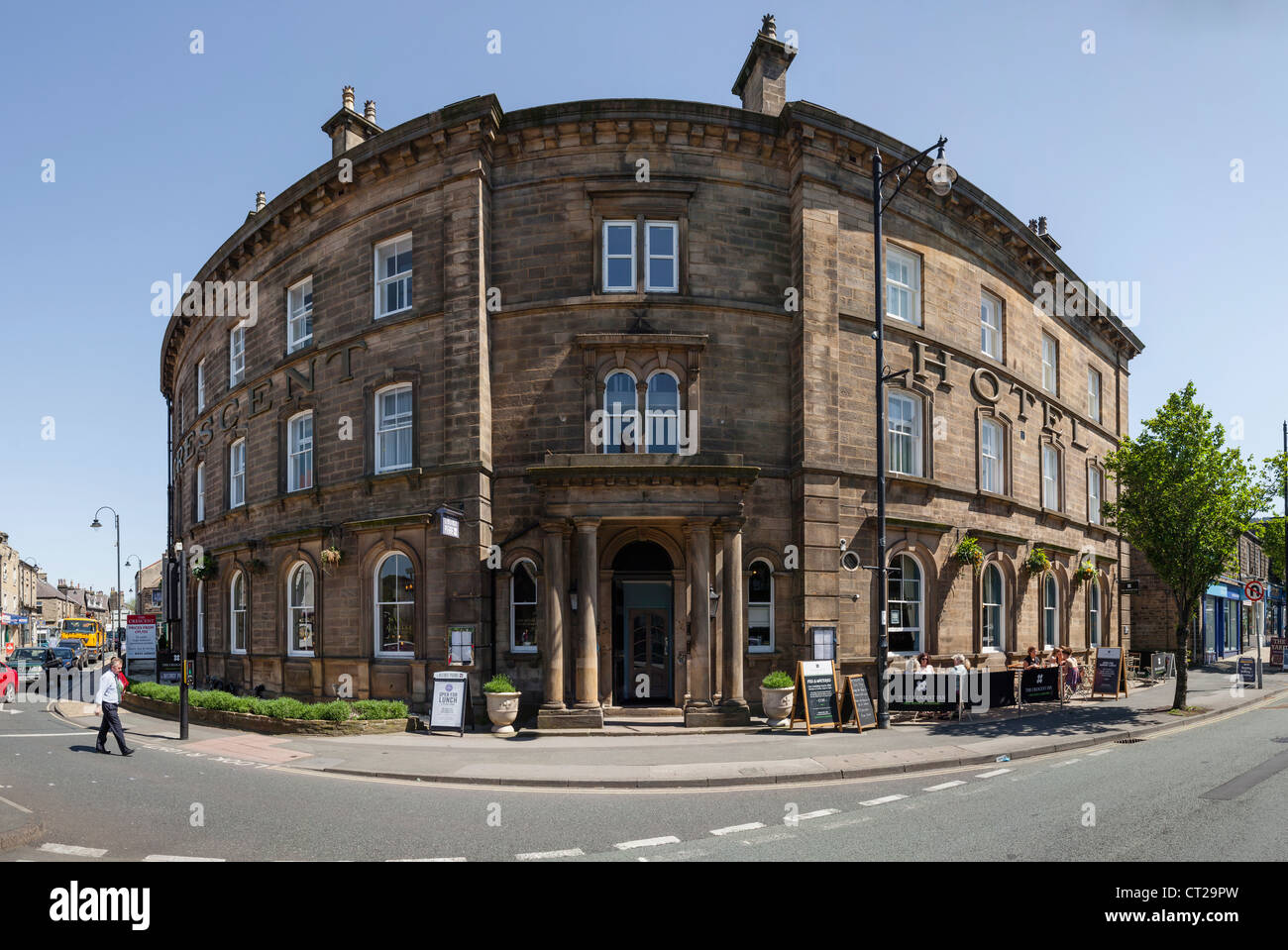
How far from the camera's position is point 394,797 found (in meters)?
10.9

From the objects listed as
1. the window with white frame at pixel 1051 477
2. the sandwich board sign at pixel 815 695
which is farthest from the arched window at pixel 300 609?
the window with white frame at pixel 1051 477

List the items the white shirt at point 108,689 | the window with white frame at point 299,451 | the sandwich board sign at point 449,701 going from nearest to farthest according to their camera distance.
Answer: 1. the white shirt at point 108,689
2. the sandwich board sign at point 449,701
3. the window with white frame at point 299,451

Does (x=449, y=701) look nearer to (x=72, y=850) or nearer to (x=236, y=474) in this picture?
(x=72, y=850)

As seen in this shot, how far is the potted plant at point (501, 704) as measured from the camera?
1644 centimetres

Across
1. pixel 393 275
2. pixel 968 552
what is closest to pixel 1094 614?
pixel 968 552

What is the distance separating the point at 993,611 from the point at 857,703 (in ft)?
30.5

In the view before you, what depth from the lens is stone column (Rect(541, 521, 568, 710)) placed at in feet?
54.6

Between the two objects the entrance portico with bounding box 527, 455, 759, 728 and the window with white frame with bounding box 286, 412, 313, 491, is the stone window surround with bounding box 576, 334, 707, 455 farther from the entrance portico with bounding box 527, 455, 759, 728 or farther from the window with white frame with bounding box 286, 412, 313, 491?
the window with white frame with bounding box 286, 412, 313, 491

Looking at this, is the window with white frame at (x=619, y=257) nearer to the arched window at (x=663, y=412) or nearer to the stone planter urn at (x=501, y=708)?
the arched window at (x=663, y=412)

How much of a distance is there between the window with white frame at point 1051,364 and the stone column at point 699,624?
16.9 metres

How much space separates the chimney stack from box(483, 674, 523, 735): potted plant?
14672 millimetres

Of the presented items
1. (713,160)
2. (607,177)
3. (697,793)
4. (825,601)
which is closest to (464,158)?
(607,177)

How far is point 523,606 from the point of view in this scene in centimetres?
1820

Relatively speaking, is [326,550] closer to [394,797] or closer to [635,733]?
[635,733]
